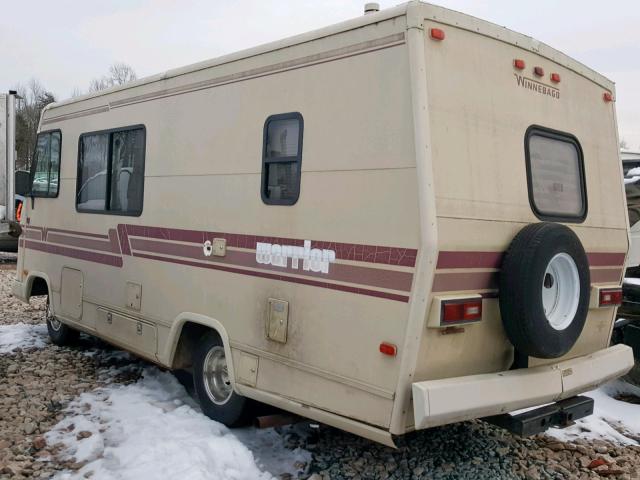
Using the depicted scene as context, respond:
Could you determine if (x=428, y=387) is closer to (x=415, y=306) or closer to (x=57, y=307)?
(x=415, y=306)

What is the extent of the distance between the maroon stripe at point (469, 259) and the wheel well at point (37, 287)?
18.0 feet

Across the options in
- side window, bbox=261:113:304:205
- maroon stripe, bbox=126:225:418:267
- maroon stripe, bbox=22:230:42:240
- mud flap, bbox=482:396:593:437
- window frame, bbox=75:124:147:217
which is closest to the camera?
maroon stripe, bbox=126:225:418:267

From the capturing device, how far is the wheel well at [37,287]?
23.7ft

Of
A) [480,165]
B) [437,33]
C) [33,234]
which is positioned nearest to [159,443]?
[480,165]

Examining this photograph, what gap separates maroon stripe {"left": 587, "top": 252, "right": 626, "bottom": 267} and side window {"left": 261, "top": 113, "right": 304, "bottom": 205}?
2084mm

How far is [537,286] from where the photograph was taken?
136 inches

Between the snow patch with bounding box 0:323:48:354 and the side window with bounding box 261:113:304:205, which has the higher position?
the side window with bounding box 261:113:304:205

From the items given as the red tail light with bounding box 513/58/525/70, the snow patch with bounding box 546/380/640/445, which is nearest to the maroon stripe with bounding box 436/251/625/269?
the red tail light with bounding box 513/58/525/70

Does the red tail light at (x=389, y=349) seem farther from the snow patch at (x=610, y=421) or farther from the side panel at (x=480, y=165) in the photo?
the snow patch at (x=610, y=421)

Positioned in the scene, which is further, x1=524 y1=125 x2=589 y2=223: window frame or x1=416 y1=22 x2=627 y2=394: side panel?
x1=524 y1=125 x2=589 y2=223: window frame

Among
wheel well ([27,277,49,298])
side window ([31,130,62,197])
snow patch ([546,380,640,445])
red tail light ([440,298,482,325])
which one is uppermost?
side window ([31,130,62,197])

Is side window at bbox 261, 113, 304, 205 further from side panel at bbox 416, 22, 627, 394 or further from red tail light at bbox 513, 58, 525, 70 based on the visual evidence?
red tail light at bbox 513, 58, 525, 70

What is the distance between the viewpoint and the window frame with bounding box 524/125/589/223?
12.7ft

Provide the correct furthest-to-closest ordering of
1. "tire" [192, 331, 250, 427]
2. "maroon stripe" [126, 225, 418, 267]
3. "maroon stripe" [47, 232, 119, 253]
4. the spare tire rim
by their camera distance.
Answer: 1. "maroon stripe" [47, 232, 119, 253]
2. "tire" [192, 331, 250, 427]
3. the spare tire rim
4. "maroon stripe" [126, 225, 418, 267]
